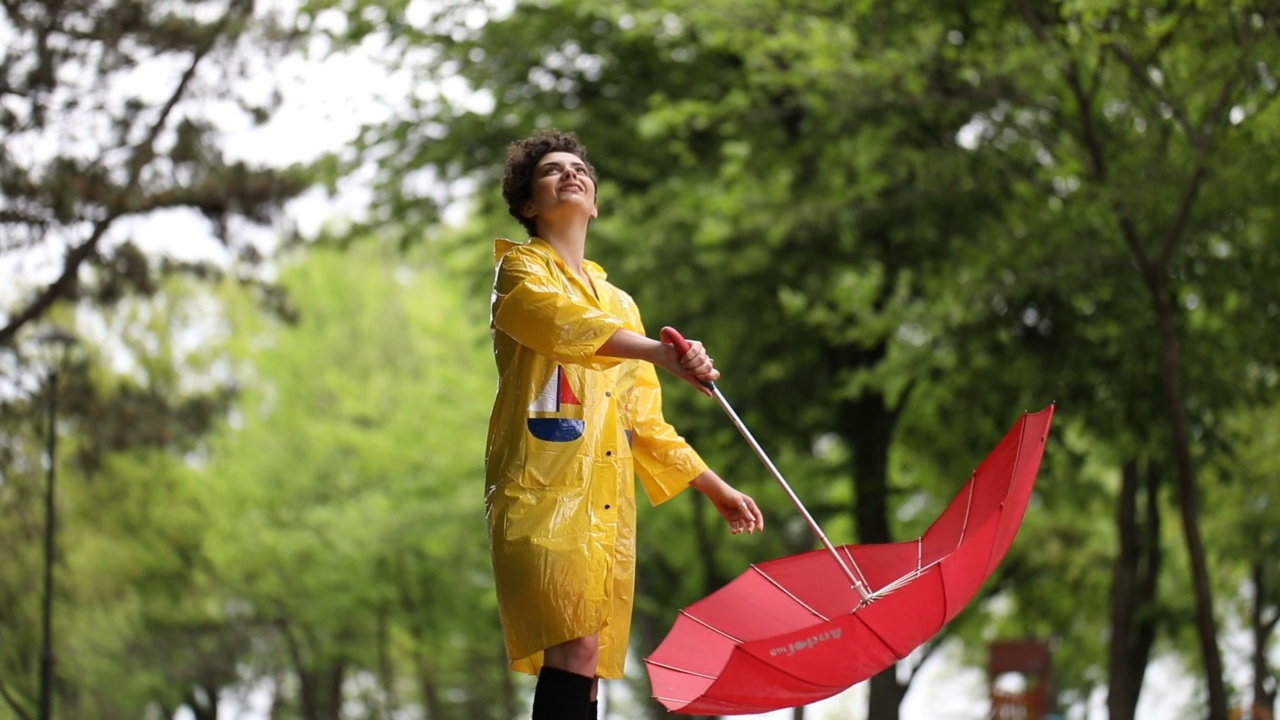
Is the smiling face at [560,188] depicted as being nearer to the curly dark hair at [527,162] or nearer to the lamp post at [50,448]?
the curly dark hair at [527,162]

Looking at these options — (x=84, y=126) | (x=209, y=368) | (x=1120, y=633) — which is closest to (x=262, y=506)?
(x=209, y=368)

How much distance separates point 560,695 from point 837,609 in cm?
87

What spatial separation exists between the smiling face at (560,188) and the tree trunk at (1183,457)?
7.30 m

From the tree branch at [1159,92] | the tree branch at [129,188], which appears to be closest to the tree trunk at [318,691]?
the tree branch at [129,188]

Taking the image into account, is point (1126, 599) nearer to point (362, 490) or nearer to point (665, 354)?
point (665, 354)

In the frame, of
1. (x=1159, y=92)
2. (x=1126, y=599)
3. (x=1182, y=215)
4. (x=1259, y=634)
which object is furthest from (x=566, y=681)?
(x=1259, y=634)

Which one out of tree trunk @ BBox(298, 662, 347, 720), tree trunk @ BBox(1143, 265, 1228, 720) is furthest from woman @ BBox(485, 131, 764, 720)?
tree trunk @ BBox(298, 662, 347, 720)

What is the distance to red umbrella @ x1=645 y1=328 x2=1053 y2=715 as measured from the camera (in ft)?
12.1

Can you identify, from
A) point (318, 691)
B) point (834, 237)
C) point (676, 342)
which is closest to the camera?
point (676, 342)

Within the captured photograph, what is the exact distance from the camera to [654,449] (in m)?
4.31

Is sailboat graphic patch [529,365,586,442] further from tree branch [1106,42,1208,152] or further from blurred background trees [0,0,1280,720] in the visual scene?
tree branch [1106,42,1208,152]

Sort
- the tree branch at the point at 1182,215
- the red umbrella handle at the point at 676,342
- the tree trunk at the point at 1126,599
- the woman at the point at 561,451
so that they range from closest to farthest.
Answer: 1. the red umbrella handle at the point at 676,342
2. the woman at the point at 561,451
3. the tree branch at the point at 1182,215
4. the tree trunk at the point at 1126,599

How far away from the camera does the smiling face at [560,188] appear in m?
4.17

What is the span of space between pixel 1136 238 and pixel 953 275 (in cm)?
217
